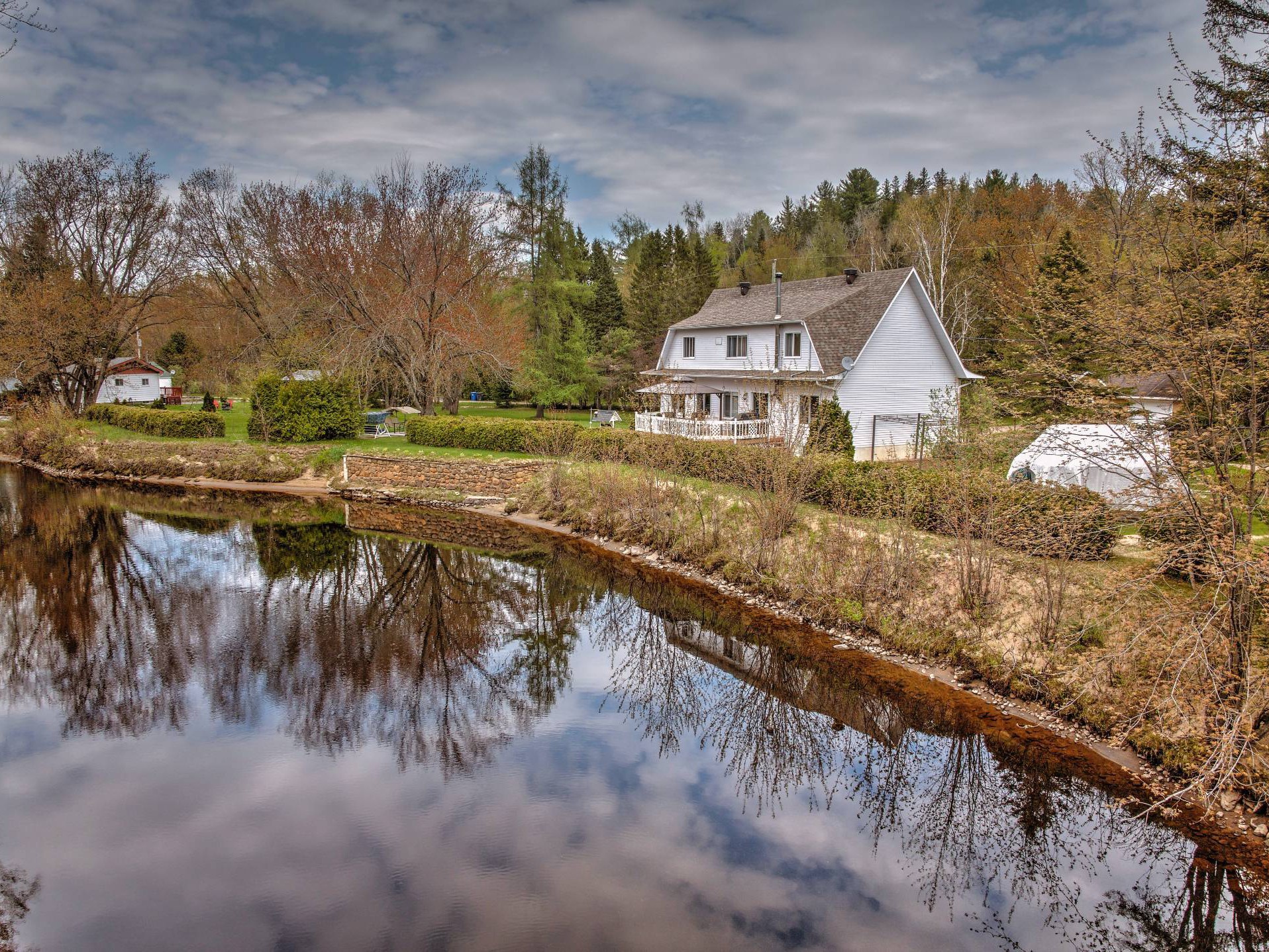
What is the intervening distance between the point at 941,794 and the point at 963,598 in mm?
3855

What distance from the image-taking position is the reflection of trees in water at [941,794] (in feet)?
21.2

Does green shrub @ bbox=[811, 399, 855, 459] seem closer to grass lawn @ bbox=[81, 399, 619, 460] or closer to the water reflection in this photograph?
the water reflection

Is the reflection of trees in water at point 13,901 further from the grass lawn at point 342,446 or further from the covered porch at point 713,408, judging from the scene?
the grass lawn at point 342,446

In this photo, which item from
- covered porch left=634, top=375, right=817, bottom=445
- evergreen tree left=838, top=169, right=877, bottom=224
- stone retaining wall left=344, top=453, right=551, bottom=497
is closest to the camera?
stone retaining wall left=344, top=453, right=551, bottom=497

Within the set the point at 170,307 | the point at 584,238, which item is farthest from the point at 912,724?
the point at 584,238

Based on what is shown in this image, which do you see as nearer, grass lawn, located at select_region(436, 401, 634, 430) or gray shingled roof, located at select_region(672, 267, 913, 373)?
gray shingled roof, located at select_region(672, 267, 913, 373)

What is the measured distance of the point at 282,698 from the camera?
10414 mm

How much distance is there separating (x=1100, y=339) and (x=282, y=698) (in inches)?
454

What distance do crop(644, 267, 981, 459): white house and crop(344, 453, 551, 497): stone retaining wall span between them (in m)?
5.17

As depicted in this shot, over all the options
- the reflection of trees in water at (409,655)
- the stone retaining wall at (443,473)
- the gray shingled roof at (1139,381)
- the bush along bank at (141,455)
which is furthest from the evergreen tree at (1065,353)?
the bush along bank at (141,455)

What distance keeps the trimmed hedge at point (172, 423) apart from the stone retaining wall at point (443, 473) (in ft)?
28.9

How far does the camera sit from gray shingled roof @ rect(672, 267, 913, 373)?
2477 centimetres

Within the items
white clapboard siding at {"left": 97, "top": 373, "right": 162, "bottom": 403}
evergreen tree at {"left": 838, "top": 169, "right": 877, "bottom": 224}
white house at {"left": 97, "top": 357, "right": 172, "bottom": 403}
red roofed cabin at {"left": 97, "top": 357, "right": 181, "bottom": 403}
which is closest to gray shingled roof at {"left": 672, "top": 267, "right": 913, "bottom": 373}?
evergreen tree at {"left": 838, "top": 169, "right": 877, "bottom": 224}

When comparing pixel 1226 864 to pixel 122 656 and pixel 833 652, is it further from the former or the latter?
pixel 122 656
